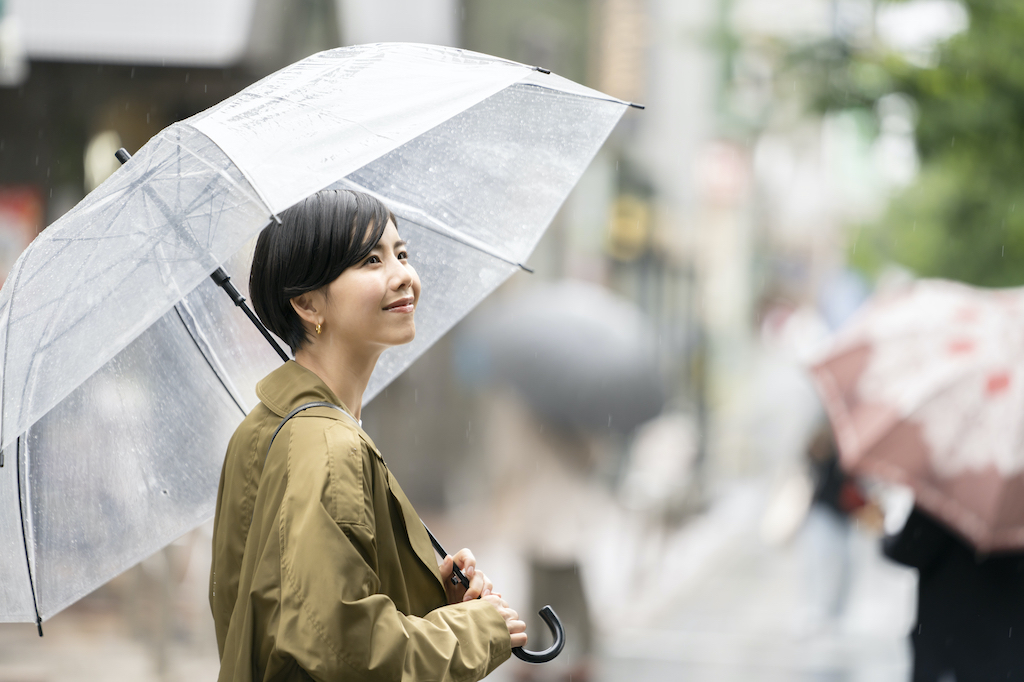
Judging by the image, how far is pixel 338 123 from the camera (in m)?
2.18

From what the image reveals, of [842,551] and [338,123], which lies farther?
[842,551]

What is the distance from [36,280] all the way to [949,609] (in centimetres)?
359

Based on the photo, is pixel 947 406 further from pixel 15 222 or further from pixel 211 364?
pixel 15 222

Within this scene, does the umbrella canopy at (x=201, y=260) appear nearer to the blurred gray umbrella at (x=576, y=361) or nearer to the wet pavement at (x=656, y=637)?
the blurred gray umbrella at (x=576, y=361)

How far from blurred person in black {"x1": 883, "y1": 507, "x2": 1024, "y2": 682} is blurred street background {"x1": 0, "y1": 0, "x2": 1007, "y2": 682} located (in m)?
1.10

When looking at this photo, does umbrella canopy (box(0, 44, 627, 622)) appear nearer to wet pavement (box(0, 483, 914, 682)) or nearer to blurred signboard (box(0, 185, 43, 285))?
wet pavement (box(0, 483, 914, 682))

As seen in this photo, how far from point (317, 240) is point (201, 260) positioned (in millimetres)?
219

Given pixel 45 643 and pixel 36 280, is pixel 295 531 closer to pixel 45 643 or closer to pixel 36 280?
pixel 36 280

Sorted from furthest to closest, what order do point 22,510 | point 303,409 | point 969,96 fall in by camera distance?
1. point 969,96
2. point 22,510
3. point 303,409

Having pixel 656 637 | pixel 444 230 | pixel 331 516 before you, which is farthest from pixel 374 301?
pixel 656 637

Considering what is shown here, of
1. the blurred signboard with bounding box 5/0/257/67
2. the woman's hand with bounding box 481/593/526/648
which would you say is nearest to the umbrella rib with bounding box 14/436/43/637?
the woman's hand with bounding box 481/593/526/648

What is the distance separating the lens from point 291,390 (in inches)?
80.2

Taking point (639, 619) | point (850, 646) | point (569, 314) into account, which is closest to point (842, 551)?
point (850, 646)

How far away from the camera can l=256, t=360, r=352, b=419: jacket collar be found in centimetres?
201
